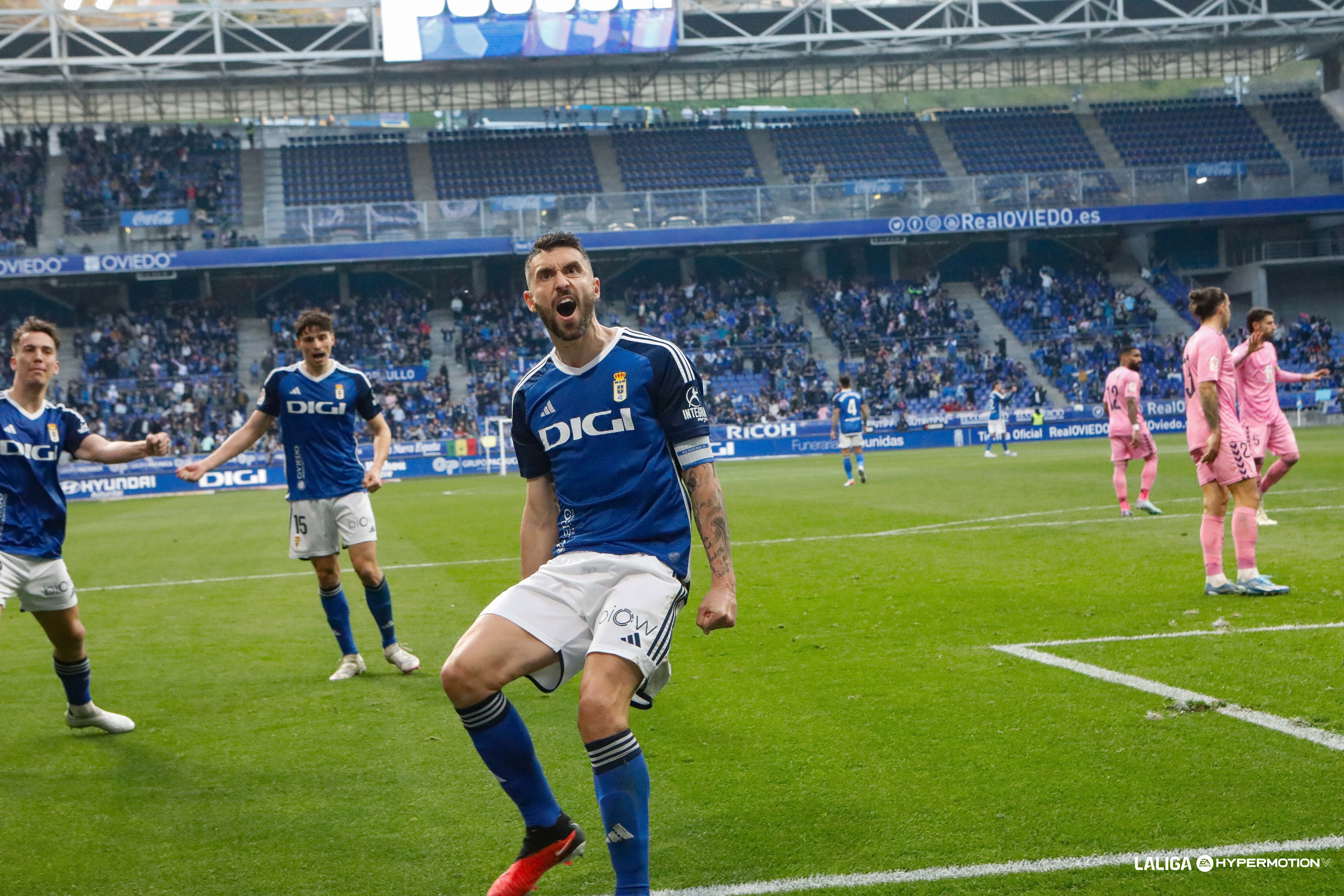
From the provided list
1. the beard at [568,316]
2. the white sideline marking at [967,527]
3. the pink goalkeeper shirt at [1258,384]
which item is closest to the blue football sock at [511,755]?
the beard at [568,316]

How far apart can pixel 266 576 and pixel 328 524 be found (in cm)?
635

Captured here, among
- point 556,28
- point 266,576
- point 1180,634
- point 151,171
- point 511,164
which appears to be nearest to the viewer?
point 1180,634

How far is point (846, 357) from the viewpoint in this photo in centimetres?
4541

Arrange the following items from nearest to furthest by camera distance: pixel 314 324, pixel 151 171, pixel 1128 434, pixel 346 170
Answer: pixel 314 324 < pixel 1128 434 < pixel 151 171 < pixel 346 170

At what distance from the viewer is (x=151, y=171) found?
47.9m

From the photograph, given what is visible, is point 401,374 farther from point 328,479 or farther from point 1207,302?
point 1207,302

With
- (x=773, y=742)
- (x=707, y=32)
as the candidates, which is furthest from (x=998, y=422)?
(x=773, y=742)

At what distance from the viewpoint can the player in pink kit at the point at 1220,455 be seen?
8.32 meters

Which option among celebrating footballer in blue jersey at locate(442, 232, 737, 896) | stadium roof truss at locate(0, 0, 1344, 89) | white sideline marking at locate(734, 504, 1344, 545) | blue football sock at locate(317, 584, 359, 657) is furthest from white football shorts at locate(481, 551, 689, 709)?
stadium roof truss at locate(0, 0, 1344, 89)

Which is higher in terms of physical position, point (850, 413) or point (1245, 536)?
point (850, 413)

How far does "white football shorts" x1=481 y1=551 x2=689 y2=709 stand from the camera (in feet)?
12.9

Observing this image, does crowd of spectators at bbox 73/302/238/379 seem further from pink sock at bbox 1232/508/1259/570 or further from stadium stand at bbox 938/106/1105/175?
pink sock at bbox 1232/508/1259/570

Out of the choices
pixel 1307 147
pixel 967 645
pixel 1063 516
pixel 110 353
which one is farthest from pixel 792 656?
pixel 1307 147

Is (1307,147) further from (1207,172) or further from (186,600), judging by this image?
(186,600)
